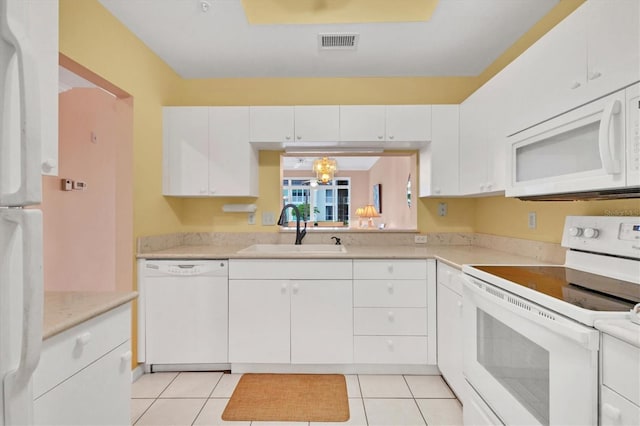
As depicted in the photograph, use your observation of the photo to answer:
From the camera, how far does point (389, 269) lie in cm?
232

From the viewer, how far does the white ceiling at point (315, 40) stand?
2008 mm

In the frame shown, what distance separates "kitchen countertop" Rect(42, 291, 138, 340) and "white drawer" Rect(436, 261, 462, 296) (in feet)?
5.67

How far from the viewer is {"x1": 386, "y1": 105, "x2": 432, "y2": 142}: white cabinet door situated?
2.63 m

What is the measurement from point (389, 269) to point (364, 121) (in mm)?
1210

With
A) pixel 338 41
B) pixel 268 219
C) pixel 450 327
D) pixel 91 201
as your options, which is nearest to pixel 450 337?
pixel 450 327

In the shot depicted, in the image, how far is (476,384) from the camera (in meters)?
1.54

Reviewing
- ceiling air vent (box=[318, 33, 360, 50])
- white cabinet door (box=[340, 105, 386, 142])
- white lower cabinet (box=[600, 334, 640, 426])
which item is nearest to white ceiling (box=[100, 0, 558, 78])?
ceiling air vent (box=[318, 33, 360, 50])

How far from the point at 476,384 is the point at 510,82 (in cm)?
164

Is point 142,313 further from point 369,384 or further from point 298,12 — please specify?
point 298,12

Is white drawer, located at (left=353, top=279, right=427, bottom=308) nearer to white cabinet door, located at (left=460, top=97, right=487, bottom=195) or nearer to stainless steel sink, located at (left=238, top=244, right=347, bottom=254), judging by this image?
stainless steel sink, located at (left=238, top=244, right=347, bottom=254)

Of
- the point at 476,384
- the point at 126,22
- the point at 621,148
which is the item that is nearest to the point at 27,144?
the point at 621,148

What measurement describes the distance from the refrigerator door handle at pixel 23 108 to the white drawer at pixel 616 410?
1436 mm

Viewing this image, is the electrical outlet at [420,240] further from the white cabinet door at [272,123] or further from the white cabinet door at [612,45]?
the white cabinet door at [612,45]

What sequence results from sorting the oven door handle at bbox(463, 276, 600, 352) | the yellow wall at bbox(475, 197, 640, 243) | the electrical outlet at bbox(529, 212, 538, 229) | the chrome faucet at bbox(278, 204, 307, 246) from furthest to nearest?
the chrome faucet at bbox(278, 204, 307, 246)
the electrical outlet at bbox(529, 212, 538, 229)
the yellow wall at bbox(475, 197, 640, 243)
the oven door handle at bbox(463, 276, 600, 352)
